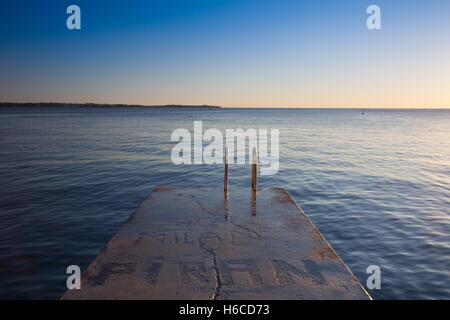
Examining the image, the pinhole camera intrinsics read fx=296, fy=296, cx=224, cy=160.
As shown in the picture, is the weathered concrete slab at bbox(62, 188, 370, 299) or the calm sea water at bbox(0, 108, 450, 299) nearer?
the weathered concrete slab at bbox(62, 188, 370, 299)

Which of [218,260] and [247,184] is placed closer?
[218,260]

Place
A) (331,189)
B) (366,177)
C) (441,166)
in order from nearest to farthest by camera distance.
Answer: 1. (331,189)
2. (366,177)
3. (441,166)

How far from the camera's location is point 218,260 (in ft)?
19.8

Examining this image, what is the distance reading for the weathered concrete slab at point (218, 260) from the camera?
195 inches

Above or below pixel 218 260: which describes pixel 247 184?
below

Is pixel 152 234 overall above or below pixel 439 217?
above

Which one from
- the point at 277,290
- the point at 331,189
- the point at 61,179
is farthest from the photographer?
the point at 61,179

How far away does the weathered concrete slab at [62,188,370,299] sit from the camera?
4.96 m

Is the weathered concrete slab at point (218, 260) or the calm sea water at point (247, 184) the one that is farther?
the calm sea water at point (247, 184)
